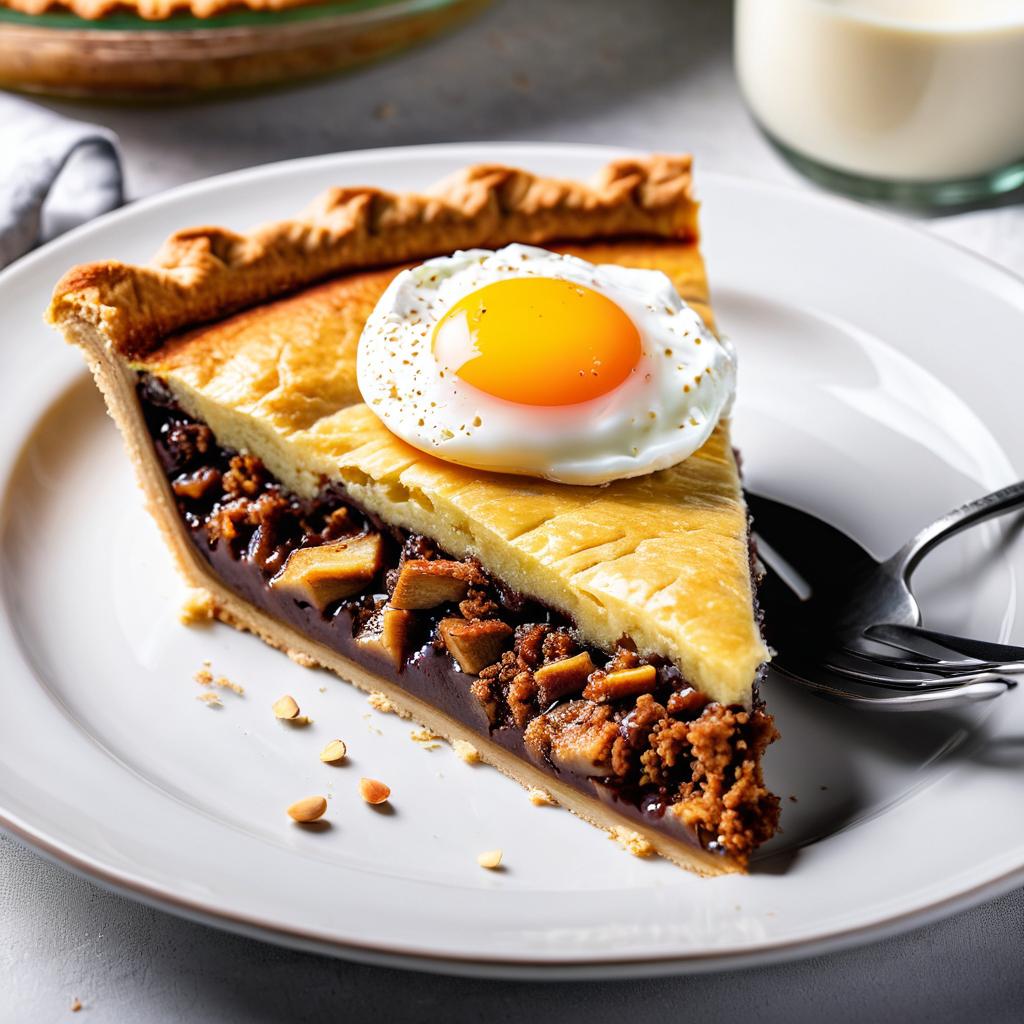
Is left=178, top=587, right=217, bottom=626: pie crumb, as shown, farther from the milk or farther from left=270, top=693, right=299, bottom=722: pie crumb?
the milk

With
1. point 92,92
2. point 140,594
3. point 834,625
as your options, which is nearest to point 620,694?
point 834,625

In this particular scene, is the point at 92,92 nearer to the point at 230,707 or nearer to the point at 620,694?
the point at 230,707

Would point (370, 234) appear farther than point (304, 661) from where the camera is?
Yes

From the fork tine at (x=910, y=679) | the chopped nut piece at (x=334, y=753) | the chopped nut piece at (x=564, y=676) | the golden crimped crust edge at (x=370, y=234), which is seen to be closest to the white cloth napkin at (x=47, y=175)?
the golden crimped crust edge at (x=370, y=234)

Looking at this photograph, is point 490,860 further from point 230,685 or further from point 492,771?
point 230,685

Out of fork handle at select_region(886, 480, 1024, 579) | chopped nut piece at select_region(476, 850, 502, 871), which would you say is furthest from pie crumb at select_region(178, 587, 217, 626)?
fork handle at select_region(886, 480, 1024, 579)

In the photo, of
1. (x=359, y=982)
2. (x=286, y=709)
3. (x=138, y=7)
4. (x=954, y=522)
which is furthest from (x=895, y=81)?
(x=359, y=982)

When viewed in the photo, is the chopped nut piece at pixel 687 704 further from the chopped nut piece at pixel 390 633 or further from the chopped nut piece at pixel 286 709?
the chopped nut piece at pixel 286 709
